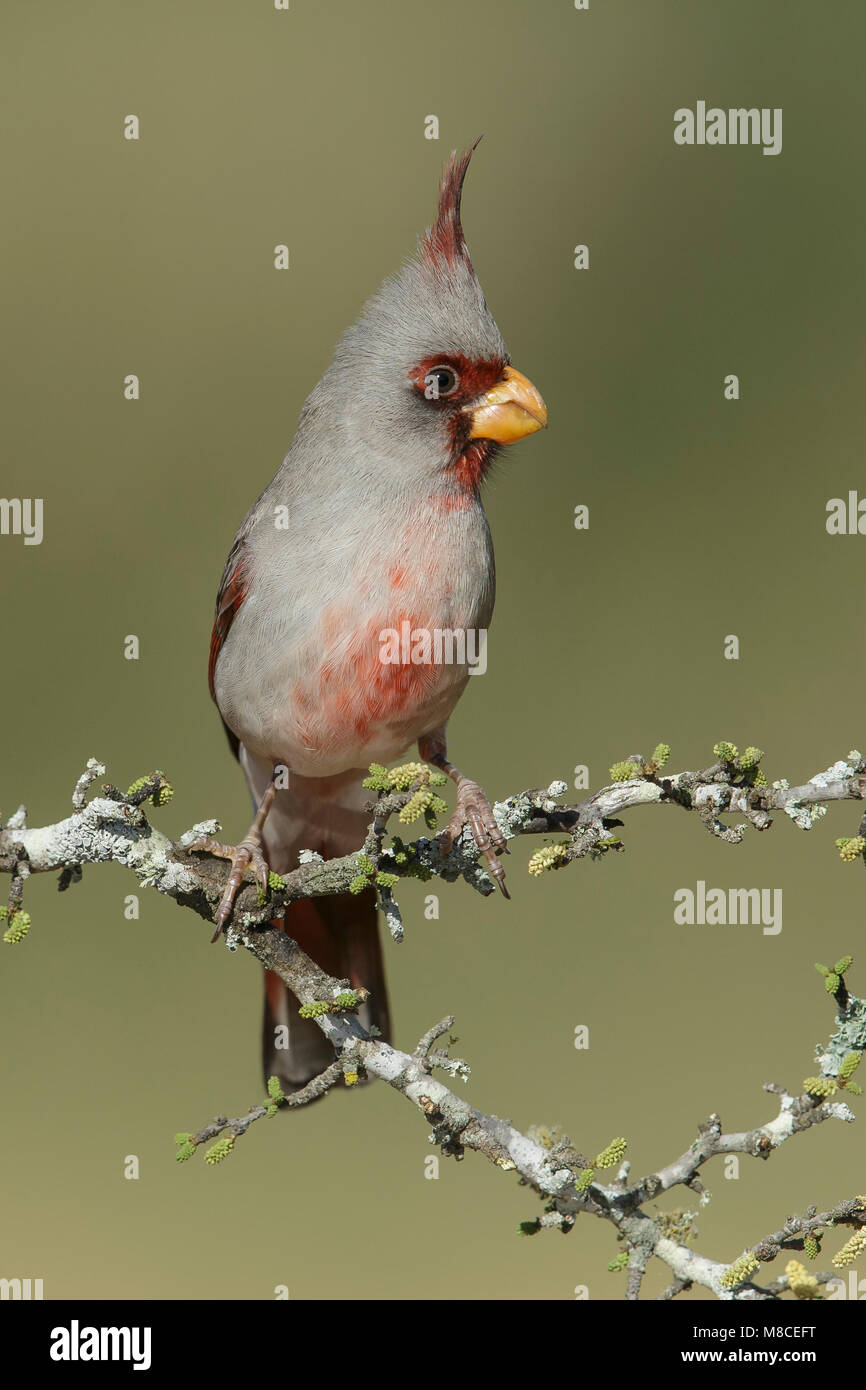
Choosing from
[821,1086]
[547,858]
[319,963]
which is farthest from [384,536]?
[821,1086]

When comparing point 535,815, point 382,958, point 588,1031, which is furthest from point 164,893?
point 588,1031

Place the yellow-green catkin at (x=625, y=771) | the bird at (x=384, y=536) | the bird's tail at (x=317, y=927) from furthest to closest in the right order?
the bird's tail at (x=317, y=927) → the bird at (x=384, y=536) → the yellow-green catkin at (x=625, y=771)

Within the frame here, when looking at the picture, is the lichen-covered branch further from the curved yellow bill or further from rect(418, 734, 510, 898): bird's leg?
the curved yellow bill

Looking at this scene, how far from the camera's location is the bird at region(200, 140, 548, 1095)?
9.91 ft

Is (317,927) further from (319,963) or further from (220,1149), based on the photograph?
(220,1149)

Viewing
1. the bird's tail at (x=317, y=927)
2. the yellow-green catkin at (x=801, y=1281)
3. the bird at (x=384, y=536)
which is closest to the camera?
the yellow-green catkin at (x=801, y=1281)

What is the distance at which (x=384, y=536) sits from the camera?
120 inches

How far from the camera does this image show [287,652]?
309 centimetres

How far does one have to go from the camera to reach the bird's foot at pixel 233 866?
2814mm

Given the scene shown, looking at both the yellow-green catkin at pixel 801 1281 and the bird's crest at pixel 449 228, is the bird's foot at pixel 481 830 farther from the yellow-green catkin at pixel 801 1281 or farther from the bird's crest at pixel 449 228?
the bird's crest at pixel 449 228

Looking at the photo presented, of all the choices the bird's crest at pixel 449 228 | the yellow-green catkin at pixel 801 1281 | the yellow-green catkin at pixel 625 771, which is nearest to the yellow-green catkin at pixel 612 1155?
the yellow-green catkin at pixel 801 1281

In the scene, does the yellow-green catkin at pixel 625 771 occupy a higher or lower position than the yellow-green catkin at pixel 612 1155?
higher

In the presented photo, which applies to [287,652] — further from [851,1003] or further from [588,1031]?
[588,1031]

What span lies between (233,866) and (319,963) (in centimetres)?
87
